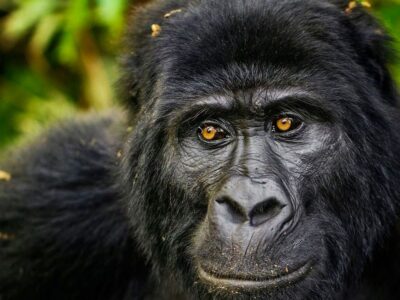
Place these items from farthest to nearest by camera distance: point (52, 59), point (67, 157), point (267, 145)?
point (52, 59)
point (67, 157)
point (267, 145)

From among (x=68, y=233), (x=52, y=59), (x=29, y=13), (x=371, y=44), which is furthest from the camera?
(x=52, y=59)

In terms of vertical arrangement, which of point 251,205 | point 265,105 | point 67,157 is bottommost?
point 67,157

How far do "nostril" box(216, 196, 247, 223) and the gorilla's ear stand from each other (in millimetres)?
1205

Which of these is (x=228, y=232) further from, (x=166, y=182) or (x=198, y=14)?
(x=198, y=14)

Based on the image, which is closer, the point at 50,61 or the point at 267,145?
the point at 267,145

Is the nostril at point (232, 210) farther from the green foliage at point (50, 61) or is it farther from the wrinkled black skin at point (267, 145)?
the green foliage at point (50, 61)

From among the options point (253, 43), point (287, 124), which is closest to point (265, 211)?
point (287, 124)

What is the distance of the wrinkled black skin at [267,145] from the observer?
4188mm

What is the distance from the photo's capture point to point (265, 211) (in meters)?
4.00

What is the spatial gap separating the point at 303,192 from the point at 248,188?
1.27 feet

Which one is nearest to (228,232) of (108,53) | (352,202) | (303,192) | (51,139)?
(303,192)

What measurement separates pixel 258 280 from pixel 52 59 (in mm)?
6477

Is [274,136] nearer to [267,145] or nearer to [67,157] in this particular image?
[267,145]

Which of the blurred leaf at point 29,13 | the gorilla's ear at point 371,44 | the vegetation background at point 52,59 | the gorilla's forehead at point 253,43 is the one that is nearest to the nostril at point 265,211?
the gorilla's forehead at point 253,43
